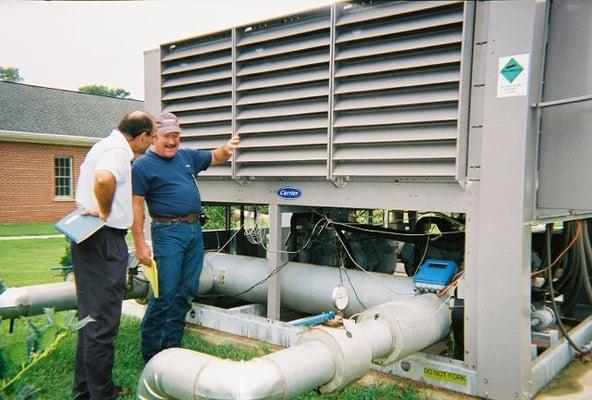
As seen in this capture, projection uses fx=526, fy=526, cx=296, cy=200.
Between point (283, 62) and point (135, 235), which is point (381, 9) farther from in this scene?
point (135, 235)

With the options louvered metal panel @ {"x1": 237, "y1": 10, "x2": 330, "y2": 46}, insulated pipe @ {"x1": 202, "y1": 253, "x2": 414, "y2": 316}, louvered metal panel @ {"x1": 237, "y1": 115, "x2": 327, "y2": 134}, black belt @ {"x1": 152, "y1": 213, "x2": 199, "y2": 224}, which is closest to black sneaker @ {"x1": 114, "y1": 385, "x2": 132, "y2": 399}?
black belt @ {"x1": 152, "y1": 213, "x2": 199, "y2": 224}

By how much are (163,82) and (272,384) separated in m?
3.39

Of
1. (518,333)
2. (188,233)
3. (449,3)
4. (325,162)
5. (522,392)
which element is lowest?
(522,392)

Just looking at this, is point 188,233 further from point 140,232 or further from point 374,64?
point 374,64

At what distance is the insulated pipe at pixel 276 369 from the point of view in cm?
177

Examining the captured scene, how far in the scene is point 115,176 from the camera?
2.84m

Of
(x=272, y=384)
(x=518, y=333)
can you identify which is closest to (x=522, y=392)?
(x=518, y=333)

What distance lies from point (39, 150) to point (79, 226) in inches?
600

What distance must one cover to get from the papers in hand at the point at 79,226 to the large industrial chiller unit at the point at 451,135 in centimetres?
137

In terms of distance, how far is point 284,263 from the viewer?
3.97 m

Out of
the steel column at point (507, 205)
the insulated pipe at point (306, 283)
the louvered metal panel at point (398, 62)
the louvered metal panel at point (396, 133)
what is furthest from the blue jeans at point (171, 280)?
the steel column at point (507, 205)

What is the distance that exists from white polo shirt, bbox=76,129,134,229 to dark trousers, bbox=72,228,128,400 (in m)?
0.11

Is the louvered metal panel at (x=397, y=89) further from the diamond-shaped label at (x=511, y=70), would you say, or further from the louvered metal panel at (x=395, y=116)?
the diamond-shaped label at (x=511, y=70)

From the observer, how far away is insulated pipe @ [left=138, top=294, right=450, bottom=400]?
5.79ft
